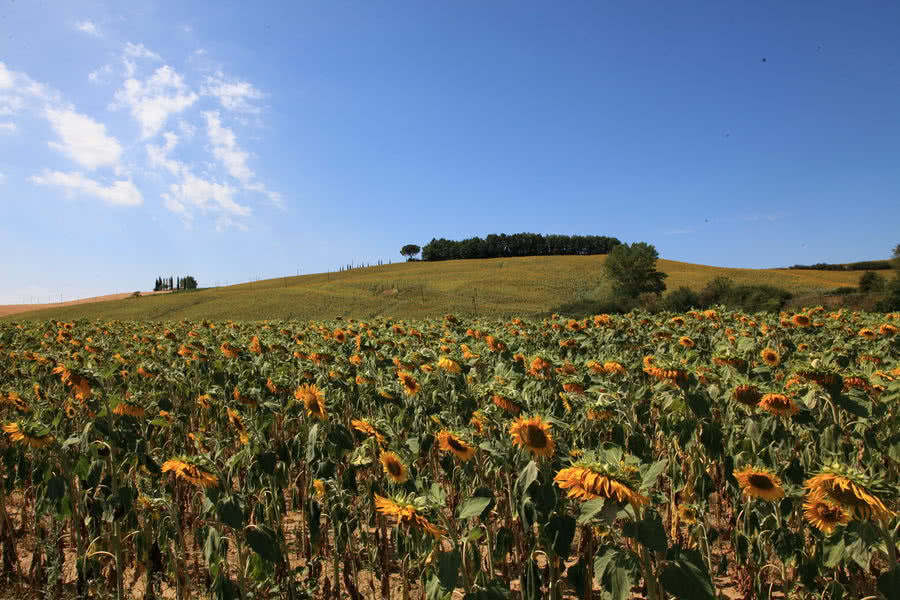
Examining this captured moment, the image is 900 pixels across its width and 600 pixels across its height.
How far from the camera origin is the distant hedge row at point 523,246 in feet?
351

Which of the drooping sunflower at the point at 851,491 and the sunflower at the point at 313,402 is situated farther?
the sunflower at the point at 313,402

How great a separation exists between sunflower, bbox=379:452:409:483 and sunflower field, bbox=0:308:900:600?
0.01 meters

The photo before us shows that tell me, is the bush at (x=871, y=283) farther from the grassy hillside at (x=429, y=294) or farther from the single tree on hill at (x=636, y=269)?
the single tree on hill at (x=636, y=269)

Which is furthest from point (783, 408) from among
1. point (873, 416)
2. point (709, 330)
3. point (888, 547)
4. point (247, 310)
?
point (247, 310)

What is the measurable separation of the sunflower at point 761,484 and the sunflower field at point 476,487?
13 millimetres

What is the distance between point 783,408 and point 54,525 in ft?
19.3

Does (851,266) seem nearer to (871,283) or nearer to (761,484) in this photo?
(871,283)

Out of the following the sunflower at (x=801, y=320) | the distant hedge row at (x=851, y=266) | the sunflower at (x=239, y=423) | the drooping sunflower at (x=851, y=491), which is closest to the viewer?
the drooping sunflower at (x=851, y=491)

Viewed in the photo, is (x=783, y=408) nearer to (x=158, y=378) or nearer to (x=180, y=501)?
(x=180, y=501)

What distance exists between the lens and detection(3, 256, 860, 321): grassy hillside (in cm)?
4975

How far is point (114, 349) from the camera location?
8.62 m

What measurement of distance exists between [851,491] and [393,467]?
2208 mm

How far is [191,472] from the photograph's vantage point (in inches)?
102

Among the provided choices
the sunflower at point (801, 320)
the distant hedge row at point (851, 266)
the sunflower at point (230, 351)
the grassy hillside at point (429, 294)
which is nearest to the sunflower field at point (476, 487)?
the sunflower at point (230, 351)
